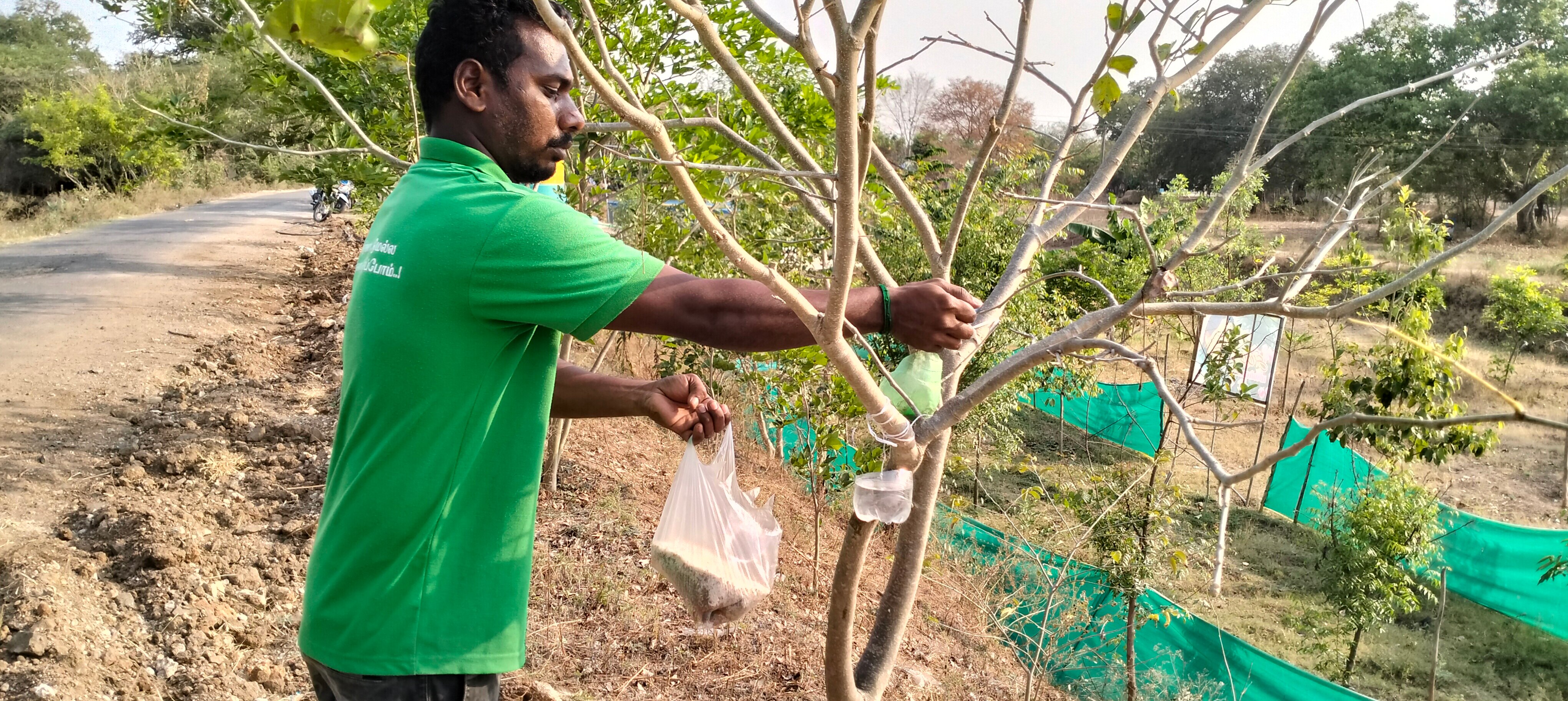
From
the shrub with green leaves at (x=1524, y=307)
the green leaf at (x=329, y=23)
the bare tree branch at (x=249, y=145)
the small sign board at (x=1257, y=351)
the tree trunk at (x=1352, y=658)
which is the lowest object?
the tree trunk at (x=1352, y=658)

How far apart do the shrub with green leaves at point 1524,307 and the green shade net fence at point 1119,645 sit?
29.5 feet

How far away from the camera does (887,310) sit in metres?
1.52

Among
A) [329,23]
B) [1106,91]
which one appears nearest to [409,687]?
[329,23]

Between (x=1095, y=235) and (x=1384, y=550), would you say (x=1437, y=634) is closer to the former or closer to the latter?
(x=1384, y=550)

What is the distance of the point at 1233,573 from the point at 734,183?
8887 mm

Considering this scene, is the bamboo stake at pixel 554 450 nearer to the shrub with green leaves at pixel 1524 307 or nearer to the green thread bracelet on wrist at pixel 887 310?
the green thread bracelet on wrist at pixel 887 310

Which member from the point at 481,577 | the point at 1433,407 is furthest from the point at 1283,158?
the point at 481,577

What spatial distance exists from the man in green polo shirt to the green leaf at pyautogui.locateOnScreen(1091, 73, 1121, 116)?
710 mm

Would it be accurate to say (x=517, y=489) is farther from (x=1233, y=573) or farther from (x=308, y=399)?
(x=1233, y=573)

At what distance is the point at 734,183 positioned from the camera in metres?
3.73

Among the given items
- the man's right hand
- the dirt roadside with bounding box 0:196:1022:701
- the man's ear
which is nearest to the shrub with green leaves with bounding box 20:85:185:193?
the dirt roadside with bounding box 0:196:1022:701

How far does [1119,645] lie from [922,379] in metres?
5.71

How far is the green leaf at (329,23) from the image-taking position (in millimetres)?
815

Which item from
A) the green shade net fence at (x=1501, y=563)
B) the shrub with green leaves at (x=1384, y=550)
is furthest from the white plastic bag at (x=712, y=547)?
the green shade net fence at (x=1501, y=563)
